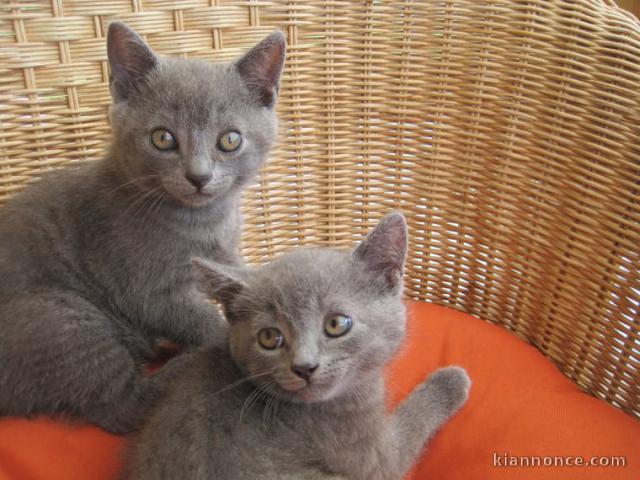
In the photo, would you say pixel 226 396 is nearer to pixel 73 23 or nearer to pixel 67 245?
pixel 67 245

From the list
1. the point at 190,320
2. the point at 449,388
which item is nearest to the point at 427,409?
the point at 449,388

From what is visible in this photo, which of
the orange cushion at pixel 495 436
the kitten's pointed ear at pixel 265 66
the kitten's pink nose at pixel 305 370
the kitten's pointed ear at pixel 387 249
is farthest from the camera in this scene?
the kitten's pointed ear at pixel 265 66

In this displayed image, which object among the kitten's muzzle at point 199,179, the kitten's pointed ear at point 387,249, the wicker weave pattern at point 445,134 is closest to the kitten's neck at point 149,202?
the kitten's muzzle at point 199,179

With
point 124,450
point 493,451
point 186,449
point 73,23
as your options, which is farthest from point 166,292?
point 493,451

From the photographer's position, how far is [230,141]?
1531 mm

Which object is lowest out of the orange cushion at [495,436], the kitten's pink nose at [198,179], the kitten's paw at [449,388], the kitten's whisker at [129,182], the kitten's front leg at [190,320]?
the orange cushion at [495,436]

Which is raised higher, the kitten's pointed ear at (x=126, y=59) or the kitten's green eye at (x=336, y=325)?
the kitten's pointed ear at (x=126, y=59)

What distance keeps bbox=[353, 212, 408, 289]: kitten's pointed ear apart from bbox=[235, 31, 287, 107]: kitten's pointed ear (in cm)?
54

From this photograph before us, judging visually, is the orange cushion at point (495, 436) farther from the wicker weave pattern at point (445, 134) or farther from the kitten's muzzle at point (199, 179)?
the kitten's muzzle at point (199, 179)

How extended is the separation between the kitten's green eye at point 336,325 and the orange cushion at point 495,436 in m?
0.23

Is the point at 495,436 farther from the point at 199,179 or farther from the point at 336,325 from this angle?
the point at 199,179

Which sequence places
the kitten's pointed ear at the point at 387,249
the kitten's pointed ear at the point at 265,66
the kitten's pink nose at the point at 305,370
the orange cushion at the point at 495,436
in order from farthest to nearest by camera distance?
the kitten's pointed ear at the point at 265,66, the orange cushion at the point at 495,436, the kitten's pointed ear at the point at 387,249, the kitten's pink nose at the point at 305,370

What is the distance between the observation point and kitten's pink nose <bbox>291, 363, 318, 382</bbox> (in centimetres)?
115

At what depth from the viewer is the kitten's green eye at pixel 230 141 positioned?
152 centimetres
